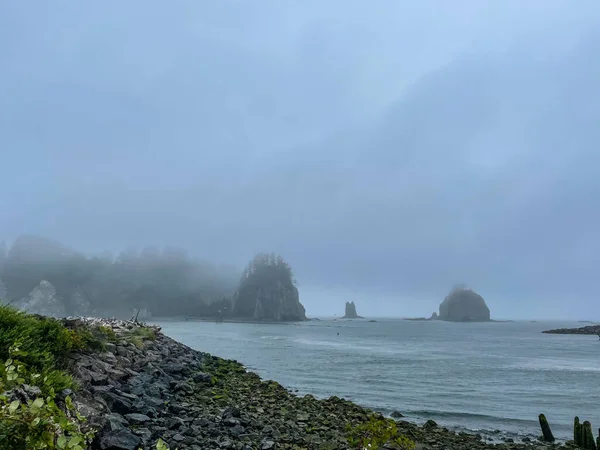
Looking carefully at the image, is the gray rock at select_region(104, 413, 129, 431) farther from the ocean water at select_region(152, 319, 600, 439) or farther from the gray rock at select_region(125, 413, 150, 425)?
the ocean water at select_region(152, 319, 600, 439)

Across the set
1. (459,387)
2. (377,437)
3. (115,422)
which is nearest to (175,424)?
(115,422)

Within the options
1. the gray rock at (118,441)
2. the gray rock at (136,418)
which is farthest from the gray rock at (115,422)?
the gray rock at (136,418)

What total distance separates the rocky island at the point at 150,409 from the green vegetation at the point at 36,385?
0.6 inches

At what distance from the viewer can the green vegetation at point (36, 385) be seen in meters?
3.40

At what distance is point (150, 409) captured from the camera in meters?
13.6

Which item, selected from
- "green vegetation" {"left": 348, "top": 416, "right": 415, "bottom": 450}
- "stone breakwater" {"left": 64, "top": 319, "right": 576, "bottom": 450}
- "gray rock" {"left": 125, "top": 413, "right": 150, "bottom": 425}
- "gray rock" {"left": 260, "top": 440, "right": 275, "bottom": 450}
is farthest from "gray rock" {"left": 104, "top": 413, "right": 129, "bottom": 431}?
"green vegetation" {"left": 348, "top": 416, "right": 415, "bottom": 450}

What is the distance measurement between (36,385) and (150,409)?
584 centimetres

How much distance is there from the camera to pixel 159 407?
14.7 meters

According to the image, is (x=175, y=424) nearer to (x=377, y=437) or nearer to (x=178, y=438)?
(x=178, y=438)

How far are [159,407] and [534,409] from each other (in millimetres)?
26806

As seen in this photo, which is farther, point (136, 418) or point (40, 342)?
point (40, 342)

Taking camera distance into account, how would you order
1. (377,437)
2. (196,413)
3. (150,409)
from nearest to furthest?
(377,437)
(150,409)
(196,413)

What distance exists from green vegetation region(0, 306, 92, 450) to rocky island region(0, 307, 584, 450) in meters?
0.02

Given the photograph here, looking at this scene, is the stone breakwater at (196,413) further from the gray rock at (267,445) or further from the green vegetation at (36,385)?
the green vegetation at (36,385)
